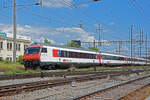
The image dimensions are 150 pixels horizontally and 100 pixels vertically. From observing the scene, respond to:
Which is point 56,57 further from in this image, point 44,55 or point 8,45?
point 8,45

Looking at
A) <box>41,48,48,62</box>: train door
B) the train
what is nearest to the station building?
the train

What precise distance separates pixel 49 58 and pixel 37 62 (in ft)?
5.33

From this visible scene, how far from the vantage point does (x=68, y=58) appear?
99.7 ft

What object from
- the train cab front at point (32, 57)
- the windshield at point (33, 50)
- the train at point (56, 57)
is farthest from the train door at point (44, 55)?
the windshield at point (33, 50)

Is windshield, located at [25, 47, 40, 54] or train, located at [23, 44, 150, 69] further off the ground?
windshield, located at [25, 47, 40, 54]

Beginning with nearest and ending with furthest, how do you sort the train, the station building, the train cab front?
the train cab front
the train
the station building

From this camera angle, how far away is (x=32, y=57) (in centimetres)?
2616

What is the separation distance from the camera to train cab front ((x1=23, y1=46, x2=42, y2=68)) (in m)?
25.5

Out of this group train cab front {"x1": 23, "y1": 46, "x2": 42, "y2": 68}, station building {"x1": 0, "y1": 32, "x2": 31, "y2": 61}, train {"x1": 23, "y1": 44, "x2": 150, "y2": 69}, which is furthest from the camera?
station building {"x1": 0, "y1": 32, "x2": 31, "y2": 61}

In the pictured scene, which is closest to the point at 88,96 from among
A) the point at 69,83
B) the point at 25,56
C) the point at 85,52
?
the point at 69,83

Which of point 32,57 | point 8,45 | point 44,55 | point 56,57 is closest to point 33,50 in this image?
point 32,57

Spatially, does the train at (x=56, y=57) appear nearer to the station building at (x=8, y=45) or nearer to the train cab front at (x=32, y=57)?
the train cab front at (x=32, y=57)

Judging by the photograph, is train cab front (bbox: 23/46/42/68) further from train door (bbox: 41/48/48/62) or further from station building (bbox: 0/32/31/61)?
station building (bbox: 0/32/31/61)

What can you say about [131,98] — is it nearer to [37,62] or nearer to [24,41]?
[37,62]
